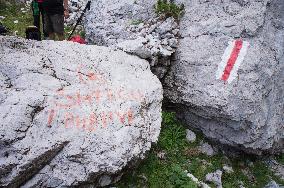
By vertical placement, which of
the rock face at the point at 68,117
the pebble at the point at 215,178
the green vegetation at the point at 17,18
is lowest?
the pebble at the point at 215,178

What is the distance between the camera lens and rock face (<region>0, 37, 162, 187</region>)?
4.86 m

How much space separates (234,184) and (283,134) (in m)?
1.57

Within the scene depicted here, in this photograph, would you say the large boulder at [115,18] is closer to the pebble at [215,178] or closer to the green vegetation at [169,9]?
the green vegetation at [169,9]

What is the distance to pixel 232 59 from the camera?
6.69 metres

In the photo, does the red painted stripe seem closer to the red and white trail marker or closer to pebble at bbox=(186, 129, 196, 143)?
the red and white trail marker

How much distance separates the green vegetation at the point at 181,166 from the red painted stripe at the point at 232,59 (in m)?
1.31

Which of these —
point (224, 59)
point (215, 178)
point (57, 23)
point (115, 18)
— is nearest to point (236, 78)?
point (224, 59)

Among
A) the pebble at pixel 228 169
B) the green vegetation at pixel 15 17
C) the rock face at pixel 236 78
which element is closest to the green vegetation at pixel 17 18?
the green vegetation at pixel 15 17

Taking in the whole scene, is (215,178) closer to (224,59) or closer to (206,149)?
(206,149)

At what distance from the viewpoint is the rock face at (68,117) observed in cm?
486

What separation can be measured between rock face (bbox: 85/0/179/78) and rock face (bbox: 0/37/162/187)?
34.0 inches

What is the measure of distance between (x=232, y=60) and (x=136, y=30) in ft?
6.91

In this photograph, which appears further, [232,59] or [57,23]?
[57,23]

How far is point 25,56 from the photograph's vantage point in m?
5.79
